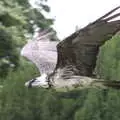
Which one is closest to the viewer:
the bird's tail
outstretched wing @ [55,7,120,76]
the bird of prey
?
the bird's tail

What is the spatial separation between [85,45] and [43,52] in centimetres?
61

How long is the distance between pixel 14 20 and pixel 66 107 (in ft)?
28.2

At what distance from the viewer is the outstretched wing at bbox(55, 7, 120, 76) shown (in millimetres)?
8312

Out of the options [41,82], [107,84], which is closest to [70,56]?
[41,82]

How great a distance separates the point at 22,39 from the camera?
19844 millimetres

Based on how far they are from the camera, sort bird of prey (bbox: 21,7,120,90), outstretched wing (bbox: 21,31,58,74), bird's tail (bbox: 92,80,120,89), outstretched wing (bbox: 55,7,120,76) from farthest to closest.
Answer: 1. outstretched wing (bbox: 21,31,58,74)
2. bird of prey (bbox: 21,7,120,90)
3. outstretched wing (bbox: 55,7,120,76)
4. bird's tail (bbox: 92,80,120,89)

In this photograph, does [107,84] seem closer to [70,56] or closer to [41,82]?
[70,56]

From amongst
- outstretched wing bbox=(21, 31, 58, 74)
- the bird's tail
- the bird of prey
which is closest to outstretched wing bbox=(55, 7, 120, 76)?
the bird of prey

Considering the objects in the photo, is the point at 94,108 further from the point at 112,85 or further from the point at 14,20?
the point at 112,85

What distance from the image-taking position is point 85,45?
28.7 ft

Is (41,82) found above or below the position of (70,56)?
below

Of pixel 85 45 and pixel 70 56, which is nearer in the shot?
pixel 85 45

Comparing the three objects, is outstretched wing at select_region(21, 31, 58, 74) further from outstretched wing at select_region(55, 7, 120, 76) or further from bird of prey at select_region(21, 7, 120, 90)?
outstretched wing at select_region(55, 7, 120, 76)

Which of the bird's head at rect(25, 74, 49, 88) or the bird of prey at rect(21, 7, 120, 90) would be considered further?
the bird's head at rect(25, 74, 49, 88)
